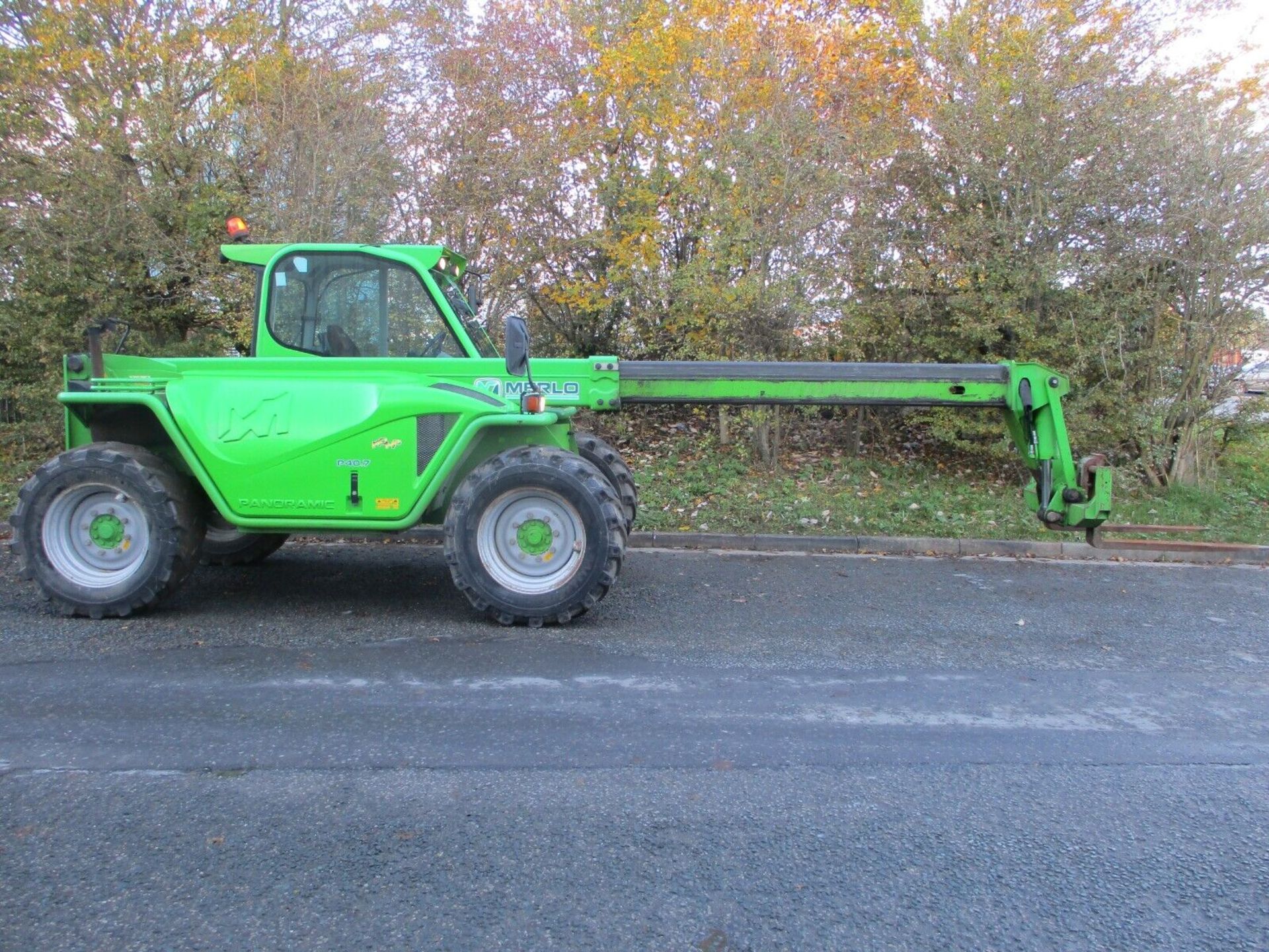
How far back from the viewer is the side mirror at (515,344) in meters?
5.50

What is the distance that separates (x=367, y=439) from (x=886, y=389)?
3551mm

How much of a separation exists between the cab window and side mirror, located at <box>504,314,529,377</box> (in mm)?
681

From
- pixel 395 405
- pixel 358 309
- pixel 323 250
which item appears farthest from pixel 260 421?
pixel 323 250

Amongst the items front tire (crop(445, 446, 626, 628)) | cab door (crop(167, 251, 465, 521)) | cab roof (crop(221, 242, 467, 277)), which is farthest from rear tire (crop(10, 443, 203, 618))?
front tire (crop(445, 446, 626, 628))

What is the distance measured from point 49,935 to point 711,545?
22.0 feet

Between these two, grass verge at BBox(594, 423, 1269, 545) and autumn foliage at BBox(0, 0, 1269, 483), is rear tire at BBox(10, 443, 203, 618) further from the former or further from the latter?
autumn foliage at BBox(0, 0, 1269, 483)

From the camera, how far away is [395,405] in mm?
5613

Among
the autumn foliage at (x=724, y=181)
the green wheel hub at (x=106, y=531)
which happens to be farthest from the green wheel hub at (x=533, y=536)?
the autumn foliage at (x=724, y=181)

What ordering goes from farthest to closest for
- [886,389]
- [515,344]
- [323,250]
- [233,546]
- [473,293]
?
[233,546] < [473,293] < [886,389] < [323,250] < [515,344]

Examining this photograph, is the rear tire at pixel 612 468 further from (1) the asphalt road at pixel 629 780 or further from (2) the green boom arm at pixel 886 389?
(1) the asphalt road at pixel 629 780

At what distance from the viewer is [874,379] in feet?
20.5

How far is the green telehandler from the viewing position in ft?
18.5

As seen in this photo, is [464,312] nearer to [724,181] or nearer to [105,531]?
[105,531]

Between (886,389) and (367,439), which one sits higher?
(886,389)
